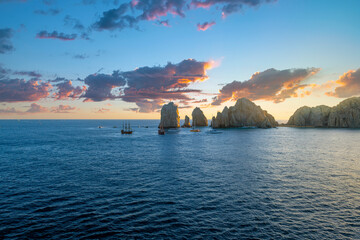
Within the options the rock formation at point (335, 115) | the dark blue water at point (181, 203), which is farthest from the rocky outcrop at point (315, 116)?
the dark blue water at point (181, 203)

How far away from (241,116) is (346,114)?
9106 centimetres

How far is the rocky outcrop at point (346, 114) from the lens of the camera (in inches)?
6526

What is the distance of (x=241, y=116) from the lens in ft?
648

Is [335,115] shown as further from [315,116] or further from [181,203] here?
[181,203]

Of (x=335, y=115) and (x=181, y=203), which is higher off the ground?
(x=335, y=115)

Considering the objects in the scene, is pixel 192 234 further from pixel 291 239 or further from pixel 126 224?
pixel 291 239

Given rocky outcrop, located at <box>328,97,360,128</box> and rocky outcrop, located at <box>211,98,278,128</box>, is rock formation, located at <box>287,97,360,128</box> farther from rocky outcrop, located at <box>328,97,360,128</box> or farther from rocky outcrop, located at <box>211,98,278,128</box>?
rocky outcrop, located at <box>211,98,278,128</box>

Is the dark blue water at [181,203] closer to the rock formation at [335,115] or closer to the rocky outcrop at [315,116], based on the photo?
the rock formation at [335,115]

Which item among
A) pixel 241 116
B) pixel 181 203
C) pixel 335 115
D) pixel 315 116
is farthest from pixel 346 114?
pixel 181 203

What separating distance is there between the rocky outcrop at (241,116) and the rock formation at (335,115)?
35.3 meters

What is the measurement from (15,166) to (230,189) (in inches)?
1893

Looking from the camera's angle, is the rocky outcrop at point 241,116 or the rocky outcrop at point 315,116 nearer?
the rocky outcrop at point 315,116

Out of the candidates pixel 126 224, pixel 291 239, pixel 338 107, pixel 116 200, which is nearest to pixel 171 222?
pixel 126 224

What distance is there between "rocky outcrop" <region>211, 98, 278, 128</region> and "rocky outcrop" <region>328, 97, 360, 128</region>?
1989 inches
